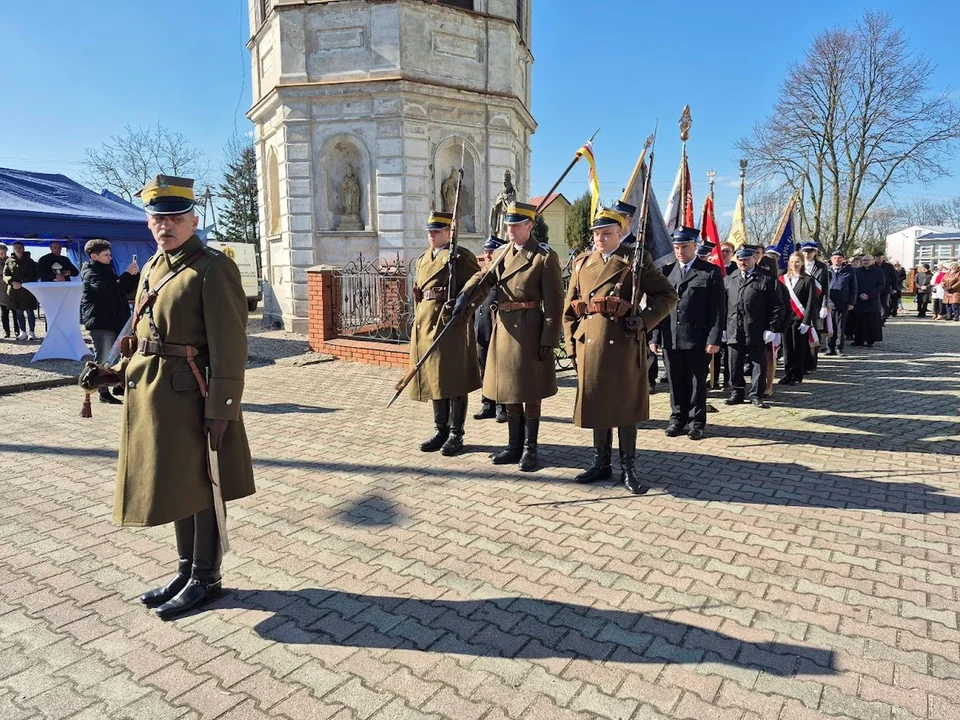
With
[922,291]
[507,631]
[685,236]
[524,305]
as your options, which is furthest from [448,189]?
[922,291]

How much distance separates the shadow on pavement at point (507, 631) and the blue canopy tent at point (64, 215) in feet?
42.3

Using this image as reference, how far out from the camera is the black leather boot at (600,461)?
16.4 feet

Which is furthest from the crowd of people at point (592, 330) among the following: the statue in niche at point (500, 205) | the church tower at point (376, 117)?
the church tower at point (376, 117)

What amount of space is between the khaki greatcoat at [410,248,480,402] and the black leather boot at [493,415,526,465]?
0.48 meters

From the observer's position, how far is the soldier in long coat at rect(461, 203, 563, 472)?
5.12 meters

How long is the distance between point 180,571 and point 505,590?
5.33 ft

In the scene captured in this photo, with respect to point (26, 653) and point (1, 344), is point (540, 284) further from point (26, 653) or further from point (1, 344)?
point (1, 344)

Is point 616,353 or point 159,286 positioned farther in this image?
point 616,353

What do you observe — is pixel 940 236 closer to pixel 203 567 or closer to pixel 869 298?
pixel 869 298

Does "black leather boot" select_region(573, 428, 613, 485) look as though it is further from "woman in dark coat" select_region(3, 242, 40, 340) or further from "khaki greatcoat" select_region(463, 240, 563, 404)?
"woman in dark coat" select_region(3, 242, 40, 340)

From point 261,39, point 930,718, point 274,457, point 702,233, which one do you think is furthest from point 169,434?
point 261,39

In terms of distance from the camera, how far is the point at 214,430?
2990 mm

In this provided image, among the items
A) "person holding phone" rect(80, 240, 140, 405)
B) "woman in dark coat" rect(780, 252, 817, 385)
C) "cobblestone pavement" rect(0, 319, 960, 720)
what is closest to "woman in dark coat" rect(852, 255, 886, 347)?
"woman in dark coat" rect(780, 252, 817, 385)

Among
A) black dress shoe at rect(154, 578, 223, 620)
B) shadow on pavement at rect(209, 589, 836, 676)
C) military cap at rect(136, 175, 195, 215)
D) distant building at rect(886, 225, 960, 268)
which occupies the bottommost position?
shadow on pavement at rect(209, 589, 836, 676)
